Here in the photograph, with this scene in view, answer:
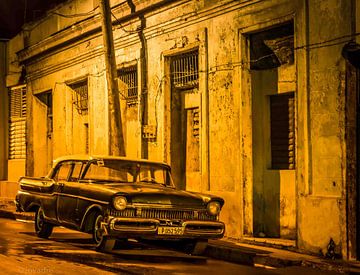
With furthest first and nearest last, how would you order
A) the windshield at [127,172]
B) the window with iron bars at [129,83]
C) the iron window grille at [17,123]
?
the iron window grille at [17,123] → the window with iron bars at [129,83] → the windshield at [127,172]

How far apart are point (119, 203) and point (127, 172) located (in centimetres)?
169

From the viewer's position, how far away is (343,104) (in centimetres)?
1170

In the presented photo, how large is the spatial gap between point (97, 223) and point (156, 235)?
3.41 ft

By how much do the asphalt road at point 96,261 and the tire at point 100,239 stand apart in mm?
112

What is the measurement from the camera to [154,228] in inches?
443

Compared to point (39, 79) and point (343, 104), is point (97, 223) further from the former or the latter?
point (39, 79)

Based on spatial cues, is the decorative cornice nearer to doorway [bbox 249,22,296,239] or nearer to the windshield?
doorway [bbox 249,22,296,239]

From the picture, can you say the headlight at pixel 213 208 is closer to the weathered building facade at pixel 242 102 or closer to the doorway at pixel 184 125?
the weathered building facade at pixel 242 102

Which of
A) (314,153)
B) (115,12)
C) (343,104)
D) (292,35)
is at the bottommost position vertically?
(314,153)

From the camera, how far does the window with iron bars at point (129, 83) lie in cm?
1883

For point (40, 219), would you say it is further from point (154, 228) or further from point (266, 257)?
point (266, 257)

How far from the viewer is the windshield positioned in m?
12.7

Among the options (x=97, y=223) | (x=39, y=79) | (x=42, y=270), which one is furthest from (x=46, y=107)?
(x=42, y=270)

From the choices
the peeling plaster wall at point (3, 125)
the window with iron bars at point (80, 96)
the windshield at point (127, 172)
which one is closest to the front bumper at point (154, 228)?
the windshield at point (127, 172)
